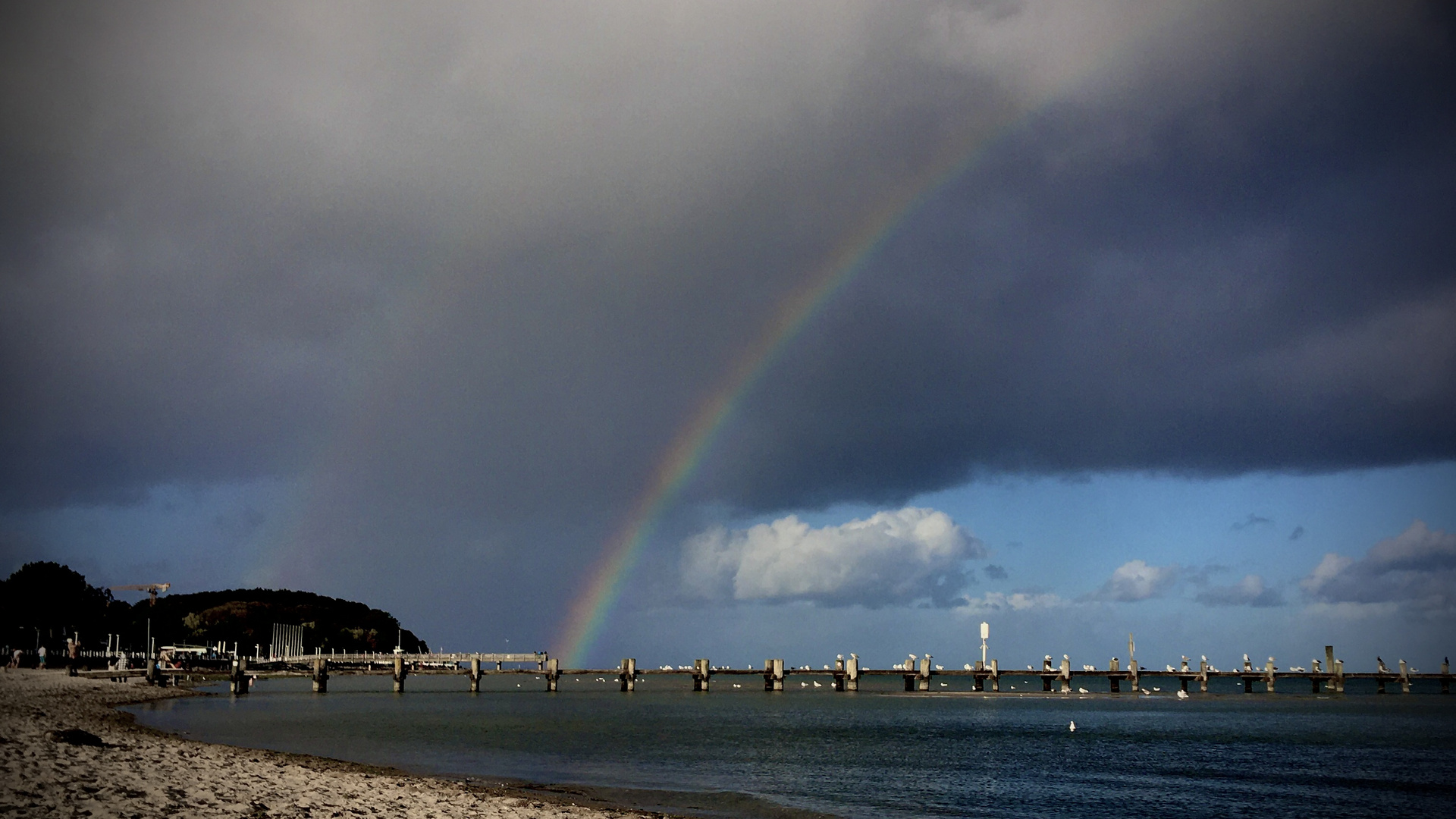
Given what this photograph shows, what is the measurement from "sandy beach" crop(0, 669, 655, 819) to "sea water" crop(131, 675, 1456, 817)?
233 inches

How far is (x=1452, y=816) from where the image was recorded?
114 feet

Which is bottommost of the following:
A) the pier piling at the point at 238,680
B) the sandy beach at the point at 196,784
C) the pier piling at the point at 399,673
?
the pier piling at the point at 399,673

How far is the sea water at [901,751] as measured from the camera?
124ft

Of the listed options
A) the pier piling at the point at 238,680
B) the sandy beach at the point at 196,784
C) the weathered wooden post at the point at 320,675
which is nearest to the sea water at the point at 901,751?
the pier piling at the point at 238,680

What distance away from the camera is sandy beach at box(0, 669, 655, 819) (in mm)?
21531

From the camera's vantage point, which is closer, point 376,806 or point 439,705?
point 376,806

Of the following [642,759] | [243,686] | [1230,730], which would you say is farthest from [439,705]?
[1230,730]

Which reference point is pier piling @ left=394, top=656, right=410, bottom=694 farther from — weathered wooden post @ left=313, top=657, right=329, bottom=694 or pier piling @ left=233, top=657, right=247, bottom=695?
pier piling @ left=233, top=657, right=247, bottom=695

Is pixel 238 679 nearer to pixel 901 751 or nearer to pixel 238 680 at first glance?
pixel 238 680

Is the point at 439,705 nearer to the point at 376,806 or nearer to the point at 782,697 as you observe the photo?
the point at 782,697

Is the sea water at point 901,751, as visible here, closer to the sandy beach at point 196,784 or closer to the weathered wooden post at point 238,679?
the weathered wooden post at point 238,679

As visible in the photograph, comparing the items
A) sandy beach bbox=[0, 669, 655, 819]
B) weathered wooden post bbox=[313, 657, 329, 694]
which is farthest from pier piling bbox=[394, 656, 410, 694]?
sandy beach bbox=[0, 669, 655, 819]

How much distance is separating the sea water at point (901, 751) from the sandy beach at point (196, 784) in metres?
5.92

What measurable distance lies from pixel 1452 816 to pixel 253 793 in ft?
119
